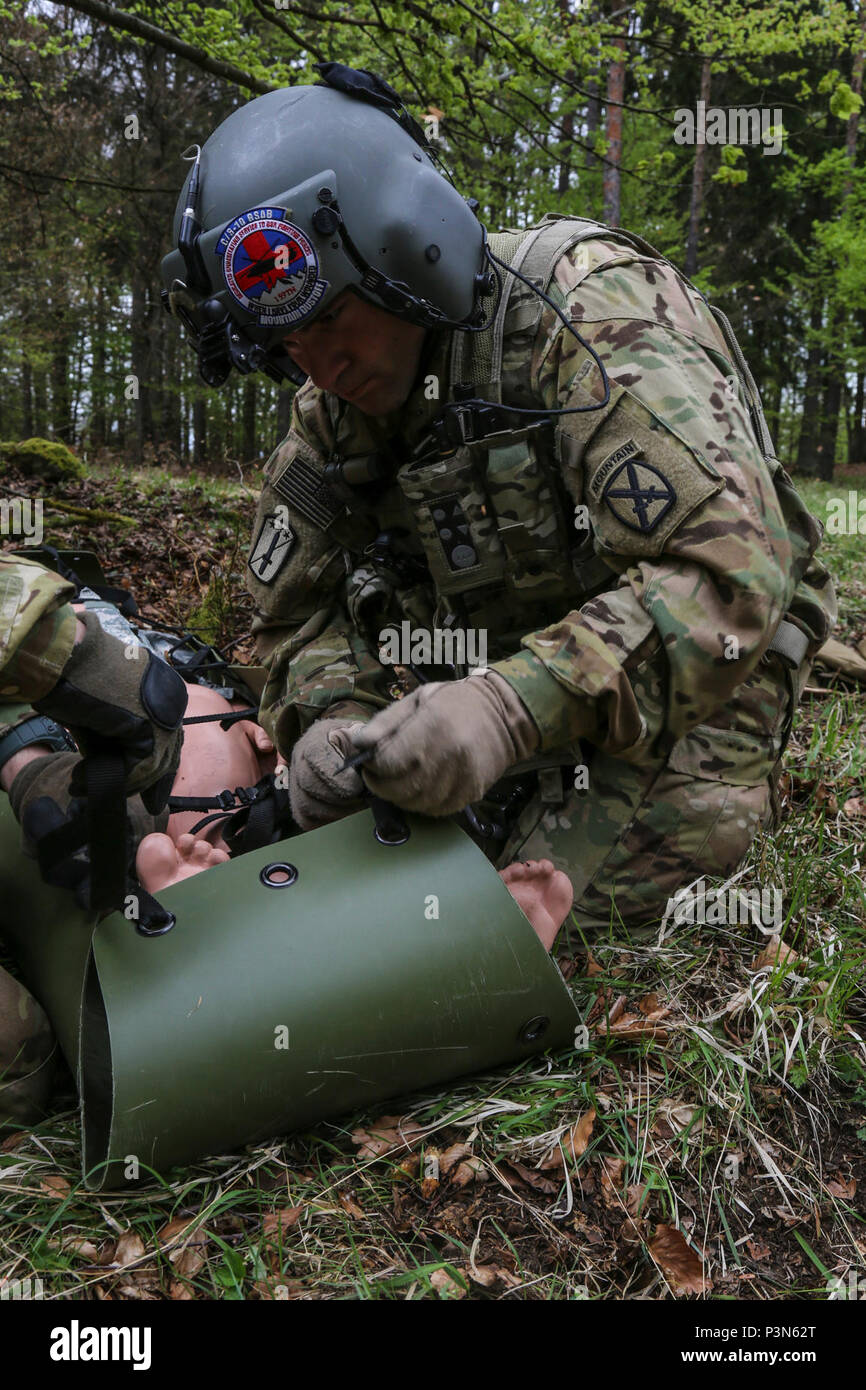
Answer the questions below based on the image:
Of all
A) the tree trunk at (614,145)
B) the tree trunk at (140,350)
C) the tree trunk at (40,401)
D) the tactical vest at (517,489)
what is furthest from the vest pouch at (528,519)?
the tree trunk at (40,401)

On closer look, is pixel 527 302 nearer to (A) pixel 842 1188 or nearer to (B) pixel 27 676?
(B) pixel 27 676

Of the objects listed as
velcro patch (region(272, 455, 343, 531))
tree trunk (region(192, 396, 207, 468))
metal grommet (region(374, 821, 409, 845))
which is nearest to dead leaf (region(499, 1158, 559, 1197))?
metal grommet (region(374, 821, 409, 845))

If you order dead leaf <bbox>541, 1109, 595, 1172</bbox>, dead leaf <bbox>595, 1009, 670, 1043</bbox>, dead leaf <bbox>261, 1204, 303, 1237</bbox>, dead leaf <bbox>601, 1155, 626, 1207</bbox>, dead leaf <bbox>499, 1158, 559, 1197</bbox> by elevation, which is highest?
dead leaf <bbox>595, 1009, 670, 1043</bbox>

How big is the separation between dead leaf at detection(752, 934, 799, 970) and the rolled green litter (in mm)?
587

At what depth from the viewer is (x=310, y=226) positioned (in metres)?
1.90

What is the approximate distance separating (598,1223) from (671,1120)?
238 mm

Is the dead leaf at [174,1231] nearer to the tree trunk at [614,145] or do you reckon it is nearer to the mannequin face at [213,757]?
the mannequin face at [213,757]

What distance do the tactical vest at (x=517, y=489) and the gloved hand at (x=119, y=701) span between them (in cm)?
88

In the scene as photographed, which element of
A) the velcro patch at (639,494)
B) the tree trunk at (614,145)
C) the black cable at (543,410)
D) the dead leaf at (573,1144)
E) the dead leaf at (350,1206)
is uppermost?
the tree trunk at (614,145)

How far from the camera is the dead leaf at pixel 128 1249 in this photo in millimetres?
1496

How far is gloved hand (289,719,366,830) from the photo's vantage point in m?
2.03

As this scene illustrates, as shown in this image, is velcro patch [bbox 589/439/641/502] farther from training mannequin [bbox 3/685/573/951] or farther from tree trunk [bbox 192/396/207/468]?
tree trunk [bbox 192/396/207/468]

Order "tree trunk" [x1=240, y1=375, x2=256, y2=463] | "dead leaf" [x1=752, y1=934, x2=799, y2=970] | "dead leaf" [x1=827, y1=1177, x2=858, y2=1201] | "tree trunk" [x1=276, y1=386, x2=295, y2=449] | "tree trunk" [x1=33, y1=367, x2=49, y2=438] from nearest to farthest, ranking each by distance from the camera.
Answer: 1. "dead leaf" [x1=827, y1=1177, x2=858, y2=1201]
2. "dead leaf" [x1=752, y1=934, x2=799, y2=970]
3. "tree trunk" [x1=240, y1=375, x2=256, y2=463]
4. "tree trunk" [x1=276, y1=386, x2=295, y2=449]
5. "tree trunk" [x1=33, y1=367, x2=49, y2=438]

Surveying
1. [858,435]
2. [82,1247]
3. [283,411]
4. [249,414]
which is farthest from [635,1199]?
[858,435]
